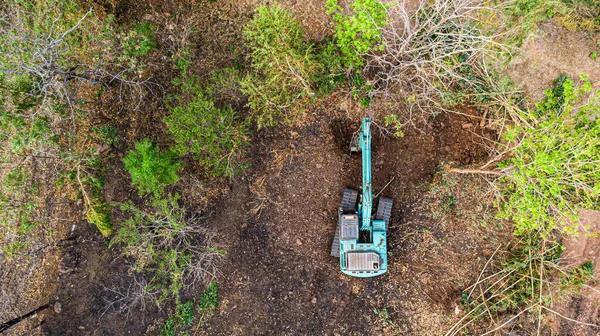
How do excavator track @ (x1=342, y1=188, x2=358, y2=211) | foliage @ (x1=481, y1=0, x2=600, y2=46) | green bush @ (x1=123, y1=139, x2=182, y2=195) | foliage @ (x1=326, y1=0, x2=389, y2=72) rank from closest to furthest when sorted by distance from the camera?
foliage @ (x1=326, y1=0, x2=389, y2=72) < green bush @ (x1=123, y1=139, x2=182, y2=195) < foliage @ (x1=481, y1=0, x2=600, y2=46) < excavator track @ (x1=342, y1=188, x2=358, y2=211)

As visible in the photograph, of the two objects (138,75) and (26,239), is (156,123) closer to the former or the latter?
(138,75)

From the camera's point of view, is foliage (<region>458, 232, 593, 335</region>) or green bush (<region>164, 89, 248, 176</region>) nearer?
green bush (<region>164, 89, 248, 176</region>)

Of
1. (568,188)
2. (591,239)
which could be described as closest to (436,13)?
(568,188)

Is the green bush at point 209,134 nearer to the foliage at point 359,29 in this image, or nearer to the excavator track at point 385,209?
the foliage at point 359,29

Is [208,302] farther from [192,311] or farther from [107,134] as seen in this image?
[107,134]

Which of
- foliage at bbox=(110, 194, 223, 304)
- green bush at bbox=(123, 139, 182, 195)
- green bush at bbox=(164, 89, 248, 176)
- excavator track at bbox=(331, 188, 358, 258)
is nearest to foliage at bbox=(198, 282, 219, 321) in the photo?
foliage at bbox=(110, 194, 223, 304)

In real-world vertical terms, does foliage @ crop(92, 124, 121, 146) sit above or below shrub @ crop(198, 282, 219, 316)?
above

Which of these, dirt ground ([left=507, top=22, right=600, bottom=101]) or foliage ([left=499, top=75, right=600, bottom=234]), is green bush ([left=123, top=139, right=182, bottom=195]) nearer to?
foliage ([left=499, top=75, right=600, bottom=234])

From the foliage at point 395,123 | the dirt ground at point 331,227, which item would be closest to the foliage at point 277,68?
the dirt ground at point 331,227
